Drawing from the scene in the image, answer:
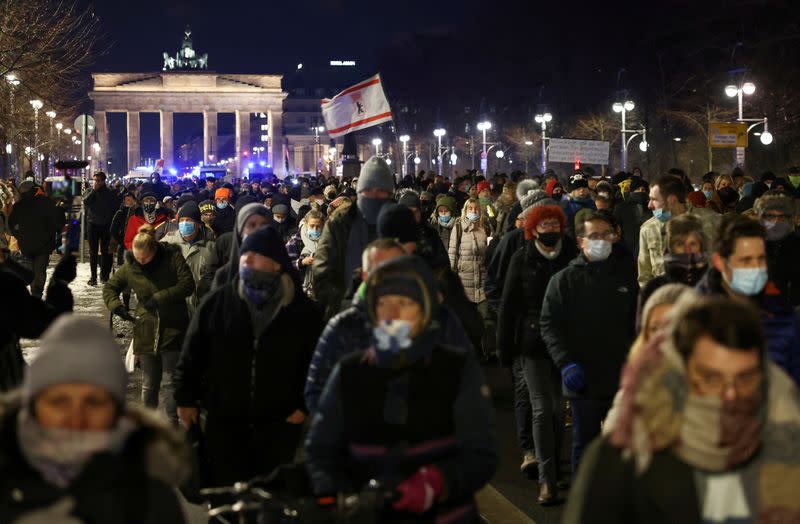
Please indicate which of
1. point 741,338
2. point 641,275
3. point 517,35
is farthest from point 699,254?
point 517,35

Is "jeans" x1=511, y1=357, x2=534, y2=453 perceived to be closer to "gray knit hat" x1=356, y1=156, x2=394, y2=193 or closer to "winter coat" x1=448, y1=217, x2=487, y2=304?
"gray knit hat" x1=356, y1=156, x2=394, y2=193

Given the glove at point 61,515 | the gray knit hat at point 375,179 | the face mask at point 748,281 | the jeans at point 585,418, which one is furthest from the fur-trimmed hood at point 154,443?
the gray knit hat at point 375,179

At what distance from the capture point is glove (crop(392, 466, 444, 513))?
432cm

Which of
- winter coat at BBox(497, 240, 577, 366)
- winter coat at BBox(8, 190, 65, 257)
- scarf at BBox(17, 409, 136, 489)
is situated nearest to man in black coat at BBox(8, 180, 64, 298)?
winter coat at BBox(8, 190, 65, 257)

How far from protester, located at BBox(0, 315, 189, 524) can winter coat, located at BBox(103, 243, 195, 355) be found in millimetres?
6434

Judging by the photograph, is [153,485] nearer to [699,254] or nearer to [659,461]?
[659,461]

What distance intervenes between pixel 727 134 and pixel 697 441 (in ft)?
107

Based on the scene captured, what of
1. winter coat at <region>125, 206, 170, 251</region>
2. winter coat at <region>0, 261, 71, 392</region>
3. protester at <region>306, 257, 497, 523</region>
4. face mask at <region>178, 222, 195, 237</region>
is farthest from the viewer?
winter coat at <region>125, 206, 170, 251</region>

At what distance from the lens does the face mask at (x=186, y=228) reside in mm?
12289

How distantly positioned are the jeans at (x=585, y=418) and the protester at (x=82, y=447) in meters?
4.37

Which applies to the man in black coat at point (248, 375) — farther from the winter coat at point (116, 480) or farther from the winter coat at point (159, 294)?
the winter coat at point (159, 294)

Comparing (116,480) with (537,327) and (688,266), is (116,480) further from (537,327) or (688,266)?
(537,327)

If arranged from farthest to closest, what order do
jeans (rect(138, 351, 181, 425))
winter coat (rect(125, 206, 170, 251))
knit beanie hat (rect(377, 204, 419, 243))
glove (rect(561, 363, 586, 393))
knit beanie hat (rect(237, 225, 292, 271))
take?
winter coat (rect(125, 206, 170, 251))
jeans (rect(138, 351, 181, 425))
knit beanie hat (rect(377, 204, 419, 243))
glove (rect(561, 363, 586, 393))
knit beanie hat (rect(237, 225, 292, 271))

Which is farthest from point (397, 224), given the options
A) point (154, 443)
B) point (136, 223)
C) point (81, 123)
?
point (81, 123)
